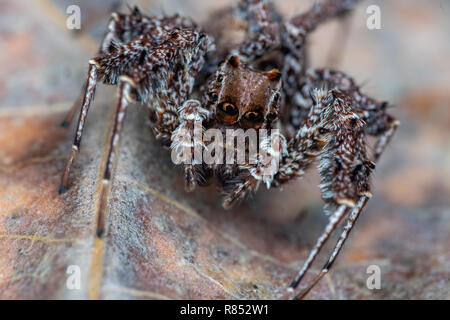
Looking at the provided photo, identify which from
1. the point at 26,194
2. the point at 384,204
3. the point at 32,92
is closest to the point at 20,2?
the point at 32,92

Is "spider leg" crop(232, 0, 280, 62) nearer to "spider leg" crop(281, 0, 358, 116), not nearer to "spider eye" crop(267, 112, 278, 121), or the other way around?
"spider leg" crop(281, 0, 358, 116)

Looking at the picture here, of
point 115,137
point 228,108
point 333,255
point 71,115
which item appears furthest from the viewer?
point 71,115

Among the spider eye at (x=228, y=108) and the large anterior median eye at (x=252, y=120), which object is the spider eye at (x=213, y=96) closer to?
the spider eye at (x=228, y=108)

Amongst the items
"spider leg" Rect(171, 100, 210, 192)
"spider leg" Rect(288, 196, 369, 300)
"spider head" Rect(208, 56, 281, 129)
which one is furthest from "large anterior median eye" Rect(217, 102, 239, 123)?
"spider leg" Rect(288, 196, 369, 300)

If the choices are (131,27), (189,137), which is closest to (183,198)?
(189,137)

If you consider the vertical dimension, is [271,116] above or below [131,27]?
below

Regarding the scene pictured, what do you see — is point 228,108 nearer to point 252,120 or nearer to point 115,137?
point 252,120
